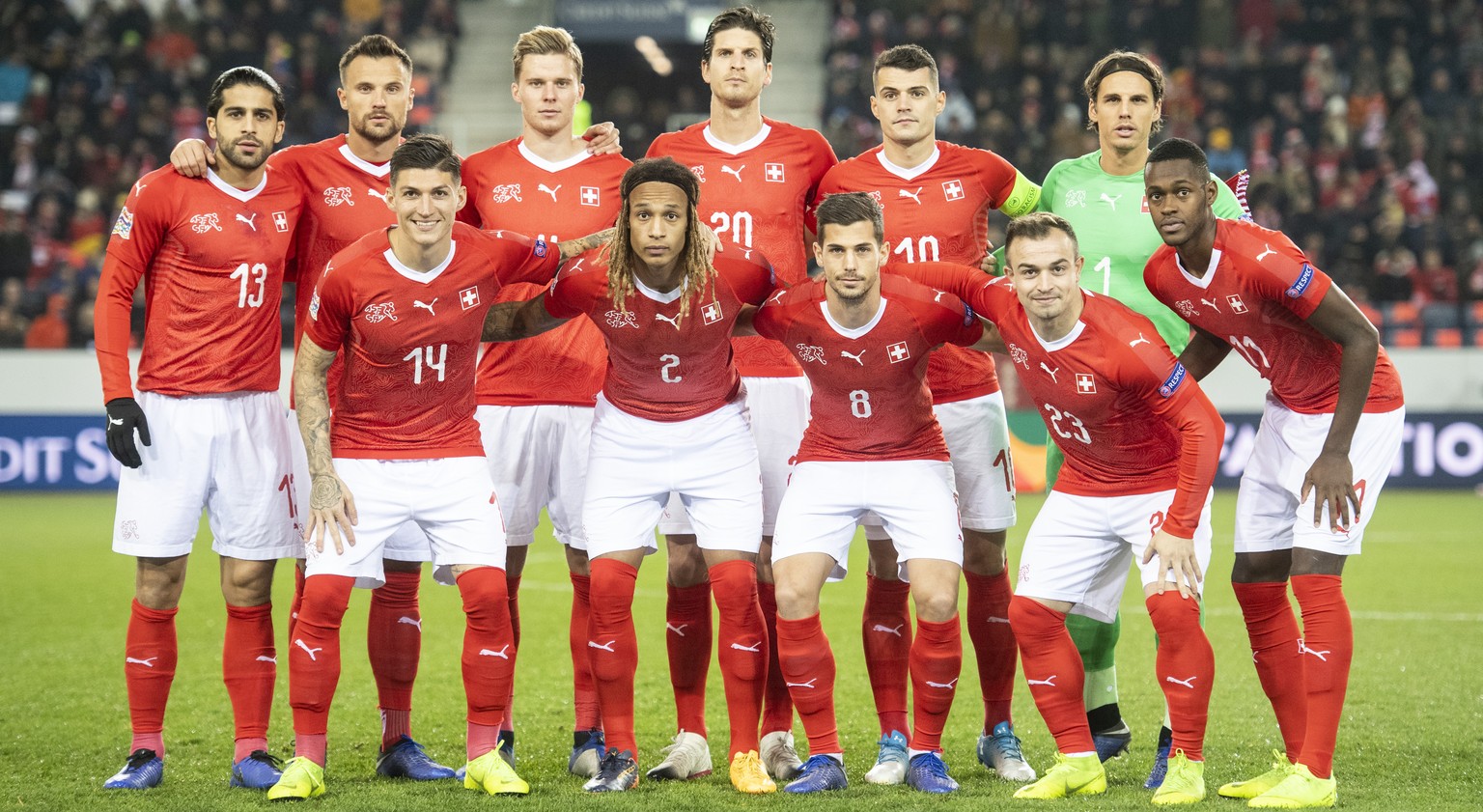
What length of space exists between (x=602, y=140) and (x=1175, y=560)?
9.22ft

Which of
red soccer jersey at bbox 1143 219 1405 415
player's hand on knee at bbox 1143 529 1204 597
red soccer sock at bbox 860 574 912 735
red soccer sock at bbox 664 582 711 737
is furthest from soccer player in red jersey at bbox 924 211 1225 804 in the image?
red soccer sock at bbox 664 582 711 737

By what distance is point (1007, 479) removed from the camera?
5625 millimetres

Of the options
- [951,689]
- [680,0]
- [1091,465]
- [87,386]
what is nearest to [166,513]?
[951,689]

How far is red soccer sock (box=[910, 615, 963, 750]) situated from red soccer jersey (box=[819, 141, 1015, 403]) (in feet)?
3.20

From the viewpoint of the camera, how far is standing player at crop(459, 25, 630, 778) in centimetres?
570

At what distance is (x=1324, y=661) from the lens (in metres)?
4.86

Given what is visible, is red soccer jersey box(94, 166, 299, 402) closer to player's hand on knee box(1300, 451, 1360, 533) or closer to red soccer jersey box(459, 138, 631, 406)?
red soccer jersey box(459, 138, 631, 406)

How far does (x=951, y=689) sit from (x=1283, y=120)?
57.0 feet

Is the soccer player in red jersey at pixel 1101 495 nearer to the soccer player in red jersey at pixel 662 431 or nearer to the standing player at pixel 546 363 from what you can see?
the soccer player in red jersey at pixel 662 431

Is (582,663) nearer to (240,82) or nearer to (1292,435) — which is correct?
(240,82)

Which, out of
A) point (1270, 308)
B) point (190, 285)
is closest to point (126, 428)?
point (190, 285)

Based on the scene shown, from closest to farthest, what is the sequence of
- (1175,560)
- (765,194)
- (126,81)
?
(1175,560) < (765,194) < (126,81)

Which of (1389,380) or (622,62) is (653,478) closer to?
(1389,380)

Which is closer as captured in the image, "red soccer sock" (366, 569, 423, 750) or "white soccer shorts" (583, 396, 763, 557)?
"white soccer shorts" (583, 396, 763, 557)
